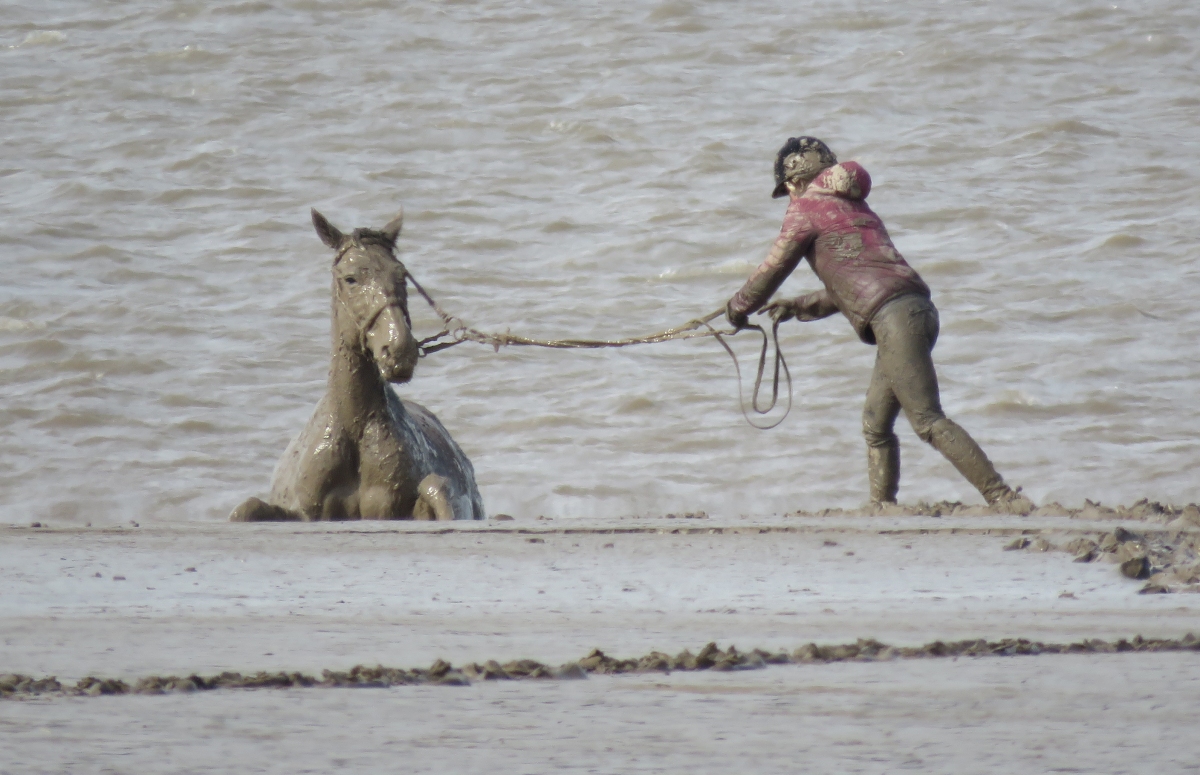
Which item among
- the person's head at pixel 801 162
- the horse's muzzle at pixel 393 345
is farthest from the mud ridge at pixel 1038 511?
the horse's muzzle at pixel 393 345

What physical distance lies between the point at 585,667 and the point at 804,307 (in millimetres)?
4251

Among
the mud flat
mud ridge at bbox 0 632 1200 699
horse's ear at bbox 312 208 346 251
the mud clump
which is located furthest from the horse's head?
mud ridge at bbox 0 632 1200 699

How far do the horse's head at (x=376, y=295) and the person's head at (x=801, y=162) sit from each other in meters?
1.79

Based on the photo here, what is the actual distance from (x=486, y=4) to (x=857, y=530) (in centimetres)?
1936

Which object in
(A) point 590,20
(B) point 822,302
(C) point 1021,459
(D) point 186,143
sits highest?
(A) point 590,20

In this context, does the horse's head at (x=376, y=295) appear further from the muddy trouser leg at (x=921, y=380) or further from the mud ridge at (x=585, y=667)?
the mud ridge at (x=585, y=667)

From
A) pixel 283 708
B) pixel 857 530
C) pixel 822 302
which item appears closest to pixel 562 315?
pixel 822 302

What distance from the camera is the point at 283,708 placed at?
3.93 m

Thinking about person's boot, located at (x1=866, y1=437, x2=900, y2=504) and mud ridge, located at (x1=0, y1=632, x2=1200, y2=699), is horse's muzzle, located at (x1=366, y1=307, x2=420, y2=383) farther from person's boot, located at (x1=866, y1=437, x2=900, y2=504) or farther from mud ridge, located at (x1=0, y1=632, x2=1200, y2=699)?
mud ridge, located at (x1=0, y1=632, x2=1200, y2=699)

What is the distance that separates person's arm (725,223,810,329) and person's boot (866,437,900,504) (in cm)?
93

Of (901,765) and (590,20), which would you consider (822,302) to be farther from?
(590,20)

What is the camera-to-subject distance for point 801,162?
8398mm

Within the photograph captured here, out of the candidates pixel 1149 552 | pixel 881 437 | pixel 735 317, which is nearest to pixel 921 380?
pixel 881 437

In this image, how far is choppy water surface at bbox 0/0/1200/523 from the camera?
1567 cm
